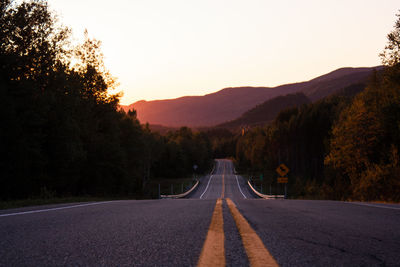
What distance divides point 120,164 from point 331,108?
50612 mm

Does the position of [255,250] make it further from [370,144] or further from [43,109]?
[370,144]

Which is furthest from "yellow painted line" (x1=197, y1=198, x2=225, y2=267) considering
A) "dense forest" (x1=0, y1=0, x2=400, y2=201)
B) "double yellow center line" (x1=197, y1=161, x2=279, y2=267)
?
"dense forest" (x1=0, y1=0, x2=400, y2=201)

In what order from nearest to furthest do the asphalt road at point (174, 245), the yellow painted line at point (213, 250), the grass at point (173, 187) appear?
the yellow painted line at point (213, 250) < the asphalt road at point (174, 245) < the grass at point (173, 187)

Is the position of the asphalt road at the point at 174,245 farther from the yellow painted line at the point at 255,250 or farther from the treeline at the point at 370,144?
the treeline at the point at 370,144

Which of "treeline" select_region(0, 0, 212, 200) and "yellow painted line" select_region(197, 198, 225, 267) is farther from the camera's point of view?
"treeline" select_region(0, 0, 212, 200)

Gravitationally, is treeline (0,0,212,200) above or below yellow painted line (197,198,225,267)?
above

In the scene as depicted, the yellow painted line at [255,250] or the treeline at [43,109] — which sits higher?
the treeline at [43,109]

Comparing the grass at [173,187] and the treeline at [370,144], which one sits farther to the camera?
the grass at [173,187]

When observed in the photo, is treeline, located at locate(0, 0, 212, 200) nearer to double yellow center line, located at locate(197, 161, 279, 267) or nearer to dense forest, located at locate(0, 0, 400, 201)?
dense forest, located at locate(0, 0, 400, 201)

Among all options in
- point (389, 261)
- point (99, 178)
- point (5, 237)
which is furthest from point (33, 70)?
point (389, 261)

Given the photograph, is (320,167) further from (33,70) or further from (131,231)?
(131,231)

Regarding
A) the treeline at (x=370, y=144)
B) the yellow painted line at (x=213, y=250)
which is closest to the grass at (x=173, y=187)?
the treeline at (x=370, y=144)

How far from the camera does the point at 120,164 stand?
3897cm

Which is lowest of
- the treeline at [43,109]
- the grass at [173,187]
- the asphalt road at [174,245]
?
the grass at [173,187]
